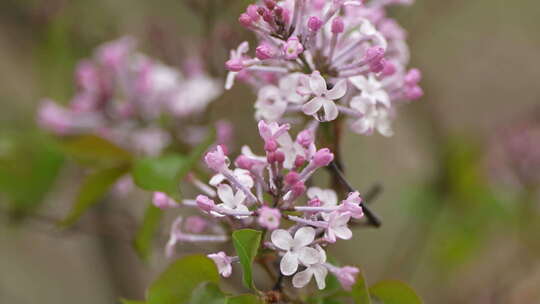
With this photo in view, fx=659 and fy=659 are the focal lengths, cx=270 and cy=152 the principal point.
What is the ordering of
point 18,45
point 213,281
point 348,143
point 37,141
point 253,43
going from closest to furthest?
point 213,281, point 253,43, point 37,141, point 348,143, point 18,45

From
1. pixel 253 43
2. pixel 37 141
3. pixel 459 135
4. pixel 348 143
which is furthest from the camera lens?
pixel 348 143

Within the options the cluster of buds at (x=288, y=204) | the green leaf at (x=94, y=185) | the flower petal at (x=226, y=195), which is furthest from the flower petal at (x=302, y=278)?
the green leaf at (x=94, y=185)

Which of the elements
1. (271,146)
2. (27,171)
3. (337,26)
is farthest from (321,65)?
(27,171)

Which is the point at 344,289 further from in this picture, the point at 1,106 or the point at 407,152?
the point at 407,152

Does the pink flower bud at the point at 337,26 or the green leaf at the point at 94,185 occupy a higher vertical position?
the pink flower bud at the point at 337,26

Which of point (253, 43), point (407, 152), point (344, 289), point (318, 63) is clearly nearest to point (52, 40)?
point (253, 43)

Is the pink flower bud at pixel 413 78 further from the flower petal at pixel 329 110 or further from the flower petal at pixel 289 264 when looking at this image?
the flower petal at pixel 289 264
